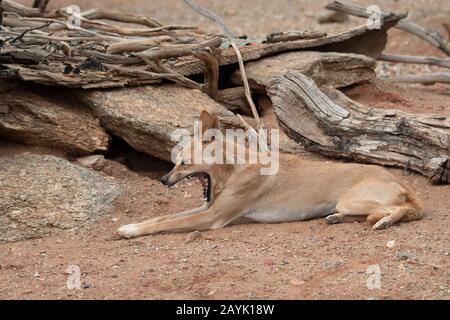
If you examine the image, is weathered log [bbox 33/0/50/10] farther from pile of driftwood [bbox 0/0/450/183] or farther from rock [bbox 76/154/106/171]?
rock [bbox 76/154/106/171]

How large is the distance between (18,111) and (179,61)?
6.12 ft

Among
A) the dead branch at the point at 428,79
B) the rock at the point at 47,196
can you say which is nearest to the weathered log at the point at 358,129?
the rock at the point at 47,196

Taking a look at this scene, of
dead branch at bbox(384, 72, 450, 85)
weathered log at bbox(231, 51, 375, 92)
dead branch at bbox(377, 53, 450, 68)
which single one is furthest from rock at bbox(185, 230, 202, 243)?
dead branch at bbox(384, 72, 450, 85)

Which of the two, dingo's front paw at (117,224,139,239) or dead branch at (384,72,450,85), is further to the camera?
dead branch at (384,72,450,85)

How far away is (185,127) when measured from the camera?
8461mm

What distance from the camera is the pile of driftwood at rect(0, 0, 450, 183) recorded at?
8203 millimetres

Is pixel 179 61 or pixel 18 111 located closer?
pixel 18 111

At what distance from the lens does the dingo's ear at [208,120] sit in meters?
7.18

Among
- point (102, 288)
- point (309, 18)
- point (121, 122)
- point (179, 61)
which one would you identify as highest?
point (309, 18)

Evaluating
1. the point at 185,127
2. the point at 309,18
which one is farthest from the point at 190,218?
the point at 309,18

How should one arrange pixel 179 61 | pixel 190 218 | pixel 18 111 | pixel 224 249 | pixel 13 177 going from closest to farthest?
pixel 224 249 → pixel 190 218 → pixel 13 177 → pixel 18 111 → pixel 179 61

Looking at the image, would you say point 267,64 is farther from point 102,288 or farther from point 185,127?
point 102,288

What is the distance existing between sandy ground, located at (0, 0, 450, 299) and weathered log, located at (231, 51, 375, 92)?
1.77 metres

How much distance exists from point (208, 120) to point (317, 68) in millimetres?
2962
